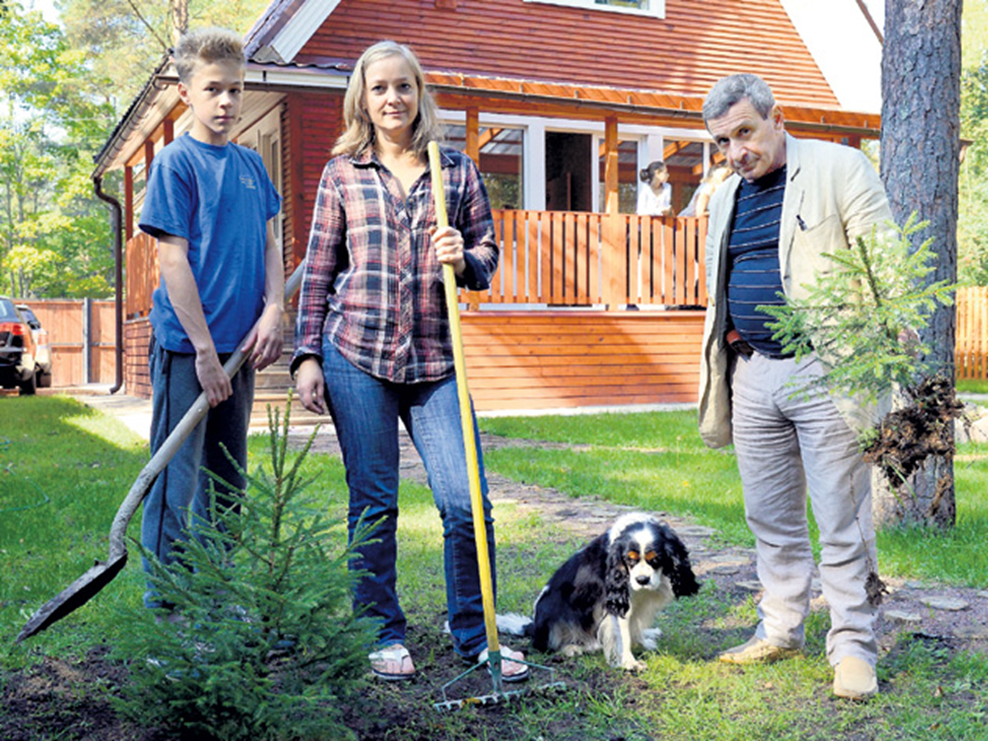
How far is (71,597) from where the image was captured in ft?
9.17

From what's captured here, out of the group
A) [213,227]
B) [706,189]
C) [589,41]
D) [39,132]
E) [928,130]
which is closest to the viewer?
[213,227]

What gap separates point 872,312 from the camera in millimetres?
2650

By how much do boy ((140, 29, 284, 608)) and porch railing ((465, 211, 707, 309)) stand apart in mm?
9161

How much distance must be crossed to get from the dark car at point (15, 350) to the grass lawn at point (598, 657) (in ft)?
29.5

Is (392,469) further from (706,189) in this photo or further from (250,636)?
(706,189)

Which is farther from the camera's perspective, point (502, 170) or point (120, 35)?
point (120, 35)

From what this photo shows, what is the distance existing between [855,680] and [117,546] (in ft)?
7.64

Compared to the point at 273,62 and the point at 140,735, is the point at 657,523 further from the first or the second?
the point at 273,62

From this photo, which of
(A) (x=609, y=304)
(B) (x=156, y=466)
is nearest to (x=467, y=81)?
(A) (x=609, y=304)

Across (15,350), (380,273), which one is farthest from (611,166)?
(380,273)

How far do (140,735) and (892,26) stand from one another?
5075 mm

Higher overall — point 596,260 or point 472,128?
point 472,128

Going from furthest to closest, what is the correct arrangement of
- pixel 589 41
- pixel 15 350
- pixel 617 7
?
pixel 15 350
pixel 617 7
pixel 589 41

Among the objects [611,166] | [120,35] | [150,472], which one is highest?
[120,35]
